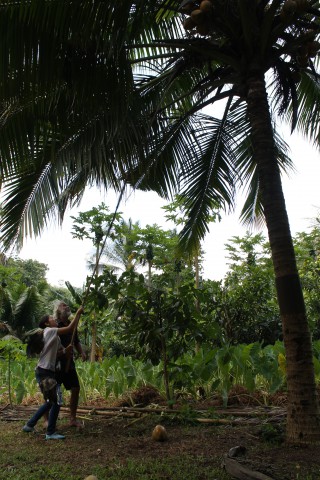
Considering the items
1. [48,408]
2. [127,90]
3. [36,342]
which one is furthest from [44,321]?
[127,90]

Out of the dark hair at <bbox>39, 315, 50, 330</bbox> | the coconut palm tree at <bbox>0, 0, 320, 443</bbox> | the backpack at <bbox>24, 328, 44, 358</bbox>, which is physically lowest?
the backpack at <bbox>24, 328, 44, 358</bbox>

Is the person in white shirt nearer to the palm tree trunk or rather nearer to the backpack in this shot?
the backpack

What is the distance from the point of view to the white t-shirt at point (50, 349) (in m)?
4.61

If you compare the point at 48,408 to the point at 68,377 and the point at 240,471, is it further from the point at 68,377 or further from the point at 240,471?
the point at 240,471

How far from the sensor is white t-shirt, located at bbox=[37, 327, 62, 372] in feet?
15.1

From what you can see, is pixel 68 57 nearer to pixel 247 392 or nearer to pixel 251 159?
pixel 251 159

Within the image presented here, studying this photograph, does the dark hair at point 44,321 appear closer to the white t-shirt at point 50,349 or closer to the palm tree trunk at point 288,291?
the white t-shirt at point 50,349

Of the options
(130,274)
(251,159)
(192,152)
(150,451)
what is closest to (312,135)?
(251,159)

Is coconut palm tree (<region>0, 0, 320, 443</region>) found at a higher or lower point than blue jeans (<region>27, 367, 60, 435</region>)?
higher

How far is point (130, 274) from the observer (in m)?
4.78

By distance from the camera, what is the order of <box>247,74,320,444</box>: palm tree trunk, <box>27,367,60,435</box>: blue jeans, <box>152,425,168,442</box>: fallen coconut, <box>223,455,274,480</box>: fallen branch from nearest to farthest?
<box>223,455,274,480</box>: fallen branch, <box>247,74,320,444</box>: palm tree trunk, <box>152,425,168,442</box>: fallen coconut, <box>27,367,60,435</box>: blue jeans

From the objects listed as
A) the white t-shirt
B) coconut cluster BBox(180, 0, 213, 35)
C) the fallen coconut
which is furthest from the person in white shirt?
coconut cluster BBox(180, 0, 213, 35)

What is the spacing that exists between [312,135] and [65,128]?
10.7 feet

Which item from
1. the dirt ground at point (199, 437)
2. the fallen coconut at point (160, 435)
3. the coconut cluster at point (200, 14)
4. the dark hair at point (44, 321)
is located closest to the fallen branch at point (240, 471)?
the dirt ground at point (199, 437)
